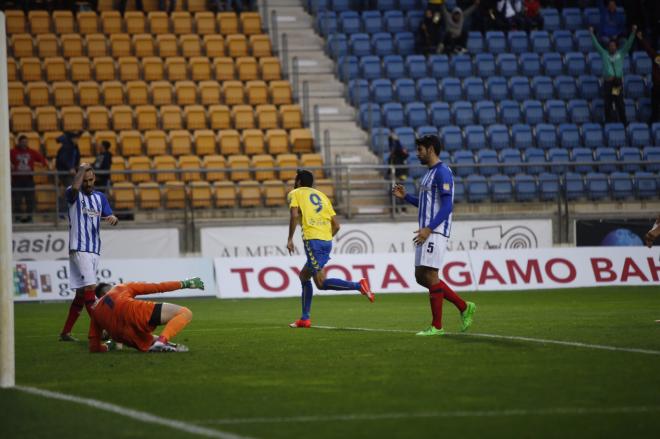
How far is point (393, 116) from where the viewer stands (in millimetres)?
30953

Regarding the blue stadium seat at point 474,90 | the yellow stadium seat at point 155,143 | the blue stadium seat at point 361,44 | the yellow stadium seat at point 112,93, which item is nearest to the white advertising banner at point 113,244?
the yellow stadium seat at point 155,143

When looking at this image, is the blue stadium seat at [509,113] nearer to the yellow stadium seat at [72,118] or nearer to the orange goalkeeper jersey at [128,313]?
the yellow stadium seat at [72,118]

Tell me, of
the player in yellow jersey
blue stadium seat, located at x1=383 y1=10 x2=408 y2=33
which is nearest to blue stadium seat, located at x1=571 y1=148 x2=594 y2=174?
blue stadium seat, located at x1=383 y1=10 x2=408 y2=33

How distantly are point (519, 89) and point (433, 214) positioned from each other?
19626mm

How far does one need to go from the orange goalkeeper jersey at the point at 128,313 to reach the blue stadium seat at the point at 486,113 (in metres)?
20.1

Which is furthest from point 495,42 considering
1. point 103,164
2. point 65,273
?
point 65,273

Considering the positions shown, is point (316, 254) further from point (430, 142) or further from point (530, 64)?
point (530, 64)

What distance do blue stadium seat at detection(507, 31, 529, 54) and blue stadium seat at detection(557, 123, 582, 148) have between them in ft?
12.3

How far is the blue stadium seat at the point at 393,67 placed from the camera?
32531 millimetres

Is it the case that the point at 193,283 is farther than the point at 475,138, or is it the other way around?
the point at 475,138

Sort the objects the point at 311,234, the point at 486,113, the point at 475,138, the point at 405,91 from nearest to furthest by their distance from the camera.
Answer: the point at 311,234
the point at 475,138
the point at 486,113
the point at 405,91

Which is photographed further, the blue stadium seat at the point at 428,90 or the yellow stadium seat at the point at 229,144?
the blue stadium seat at the point at 428,90

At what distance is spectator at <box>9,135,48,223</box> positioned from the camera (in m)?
25.9

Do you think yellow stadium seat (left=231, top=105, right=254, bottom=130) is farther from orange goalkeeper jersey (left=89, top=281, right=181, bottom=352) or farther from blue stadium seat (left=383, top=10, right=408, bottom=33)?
orange goalkeeper jersey (left=89, top=281, right=181, bottom=352)
